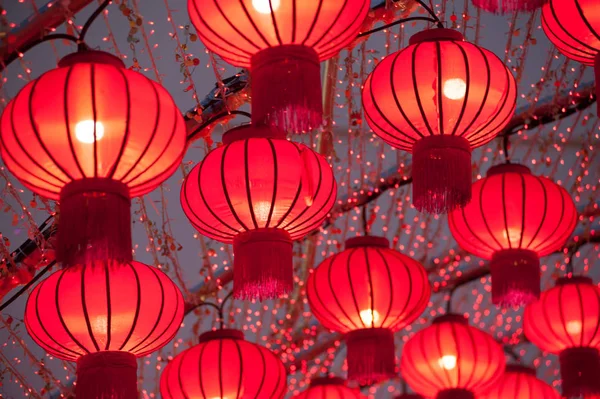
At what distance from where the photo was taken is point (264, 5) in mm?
3615

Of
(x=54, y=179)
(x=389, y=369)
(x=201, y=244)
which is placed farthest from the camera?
(x=201, y=244)

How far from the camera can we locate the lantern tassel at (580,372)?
5.33m

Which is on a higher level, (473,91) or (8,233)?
(8,233)

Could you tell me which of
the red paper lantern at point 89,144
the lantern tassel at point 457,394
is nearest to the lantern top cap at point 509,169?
the lantern tassel at point 457,394

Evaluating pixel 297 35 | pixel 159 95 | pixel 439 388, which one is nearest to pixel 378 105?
pixel 297 35

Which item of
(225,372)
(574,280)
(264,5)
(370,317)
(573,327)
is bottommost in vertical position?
(225,372)

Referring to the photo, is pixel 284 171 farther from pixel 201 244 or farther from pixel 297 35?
pixel 201 244

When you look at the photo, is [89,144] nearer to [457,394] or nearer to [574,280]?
[457,394]

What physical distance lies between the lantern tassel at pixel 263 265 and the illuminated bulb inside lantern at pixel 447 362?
5.01 feet

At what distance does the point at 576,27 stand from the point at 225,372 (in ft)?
5.78

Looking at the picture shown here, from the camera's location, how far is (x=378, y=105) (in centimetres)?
415

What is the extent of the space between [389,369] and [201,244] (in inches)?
66.2

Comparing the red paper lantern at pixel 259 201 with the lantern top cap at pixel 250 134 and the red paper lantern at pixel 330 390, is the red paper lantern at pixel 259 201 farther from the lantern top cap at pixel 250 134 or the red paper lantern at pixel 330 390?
the red paper lantern at pixel 330 390

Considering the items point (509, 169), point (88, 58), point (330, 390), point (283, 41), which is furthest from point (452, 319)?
point (88, 58)
